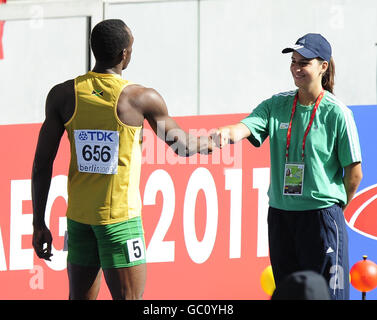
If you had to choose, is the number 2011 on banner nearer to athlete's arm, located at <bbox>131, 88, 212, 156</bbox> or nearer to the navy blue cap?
athlete's arm, located at <bbox>131, 88, 212, 156</bbox>

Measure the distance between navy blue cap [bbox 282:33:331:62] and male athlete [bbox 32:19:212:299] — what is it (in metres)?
0.83

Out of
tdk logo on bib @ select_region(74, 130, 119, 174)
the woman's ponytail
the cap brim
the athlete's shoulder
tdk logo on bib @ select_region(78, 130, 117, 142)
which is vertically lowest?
tdk logo on bib @ select_region(74, 130, 119, 174)

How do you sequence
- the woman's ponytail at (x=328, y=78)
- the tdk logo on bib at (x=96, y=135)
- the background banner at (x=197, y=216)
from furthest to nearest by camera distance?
the background banner at (x=197, y=216), the woman's ponytail at (x=328, y=78), the tdk logo on bib at (x=96, y=135)

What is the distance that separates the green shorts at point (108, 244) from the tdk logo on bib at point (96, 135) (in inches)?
17.4

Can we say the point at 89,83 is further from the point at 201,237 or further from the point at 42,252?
the point at 201,237

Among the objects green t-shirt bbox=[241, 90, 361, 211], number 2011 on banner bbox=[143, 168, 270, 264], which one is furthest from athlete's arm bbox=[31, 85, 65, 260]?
number 2011 on banner bbox=[143, 168, 270, 264]

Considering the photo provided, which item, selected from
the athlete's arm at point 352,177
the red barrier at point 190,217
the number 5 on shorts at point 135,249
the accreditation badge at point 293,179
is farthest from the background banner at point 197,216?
the number 5 on shorts at point 135,249

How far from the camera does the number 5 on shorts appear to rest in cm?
438

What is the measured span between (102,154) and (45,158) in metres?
0.37

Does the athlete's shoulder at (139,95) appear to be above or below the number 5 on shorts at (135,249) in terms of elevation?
above

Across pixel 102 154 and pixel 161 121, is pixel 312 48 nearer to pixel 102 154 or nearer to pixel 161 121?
pixel 161 121

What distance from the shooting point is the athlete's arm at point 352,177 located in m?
4.63

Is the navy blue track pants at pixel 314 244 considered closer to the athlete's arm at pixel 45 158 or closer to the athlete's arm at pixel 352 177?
the athlete's arm at pixel 352 177

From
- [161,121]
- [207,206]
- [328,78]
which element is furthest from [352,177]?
[207,206]
